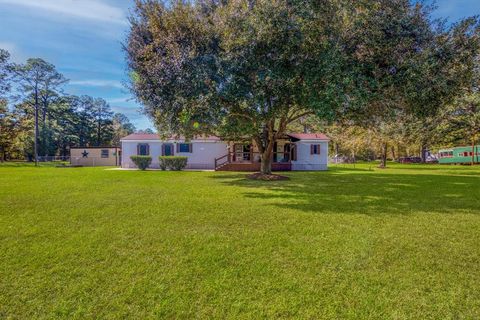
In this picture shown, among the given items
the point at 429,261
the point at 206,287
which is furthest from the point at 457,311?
the point at 206,287

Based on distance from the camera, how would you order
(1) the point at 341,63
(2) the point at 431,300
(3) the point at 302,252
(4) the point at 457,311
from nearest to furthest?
(4) the point at 457,311 < (2) the point at 431,300 < (3) the point at 302,252 < (1) the point at 341,63

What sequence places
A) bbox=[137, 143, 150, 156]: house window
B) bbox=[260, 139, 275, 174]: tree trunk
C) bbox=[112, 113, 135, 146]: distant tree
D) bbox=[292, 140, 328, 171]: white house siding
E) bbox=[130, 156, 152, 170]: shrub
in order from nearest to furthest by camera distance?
bbox=[260, 139, 275, 174]: tree trunk, bbox=[130, 156, 152, 170]: shrub, bbox=[292, 140, 328, 171]: white house siding, bbox=[137, 143, 150, 156]: house window, bbox=[112, 113, 135, 146]: distant tree

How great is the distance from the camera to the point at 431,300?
3.04 meters

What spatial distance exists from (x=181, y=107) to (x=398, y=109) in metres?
9.56

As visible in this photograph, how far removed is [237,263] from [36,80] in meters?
44.4

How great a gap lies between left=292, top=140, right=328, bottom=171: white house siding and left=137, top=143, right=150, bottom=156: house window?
534 inches

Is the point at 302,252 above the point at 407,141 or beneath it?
beneath

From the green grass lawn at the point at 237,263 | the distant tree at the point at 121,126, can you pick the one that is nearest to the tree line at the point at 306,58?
the green grass lawn at the point at 237,263

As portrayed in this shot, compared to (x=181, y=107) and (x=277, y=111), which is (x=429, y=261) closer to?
(x=277, y=111)

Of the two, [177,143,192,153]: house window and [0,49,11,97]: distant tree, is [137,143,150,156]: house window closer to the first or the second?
[177,143,192,153]: house window

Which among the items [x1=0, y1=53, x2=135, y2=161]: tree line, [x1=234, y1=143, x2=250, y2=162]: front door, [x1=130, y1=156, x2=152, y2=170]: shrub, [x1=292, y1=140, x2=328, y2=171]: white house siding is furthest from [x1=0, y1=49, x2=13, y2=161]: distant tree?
[x1=292, y1=140, x2=328, y2=171]: white house siding

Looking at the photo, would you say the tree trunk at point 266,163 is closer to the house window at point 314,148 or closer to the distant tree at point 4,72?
the house window at point 314,148

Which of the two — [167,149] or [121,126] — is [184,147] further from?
[121,126]

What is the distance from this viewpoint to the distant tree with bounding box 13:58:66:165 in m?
36.5
